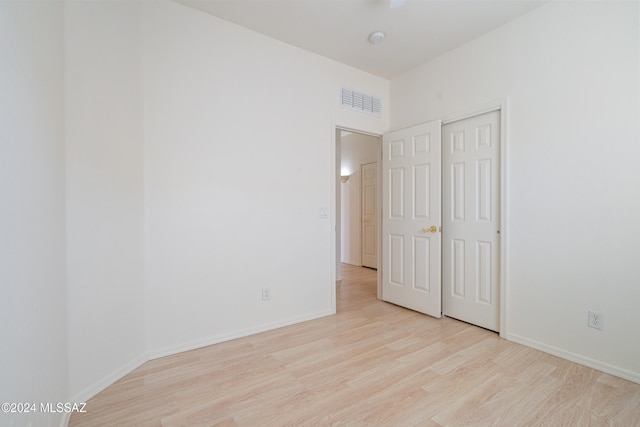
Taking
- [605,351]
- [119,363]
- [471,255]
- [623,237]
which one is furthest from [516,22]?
[119,363]

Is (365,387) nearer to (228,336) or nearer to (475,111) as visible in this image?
(228,336)

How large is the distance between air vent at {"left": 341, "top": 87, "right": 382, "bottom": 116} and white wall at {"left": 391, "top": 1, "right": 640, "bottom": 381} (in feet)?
3.78

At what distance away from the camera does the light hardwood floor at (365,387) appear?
1529 millimetres

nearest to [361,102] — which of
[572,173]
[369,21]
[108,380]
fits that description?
[369,21]

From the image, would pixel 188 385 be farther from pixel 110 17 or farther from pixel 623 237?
pixel 623 237

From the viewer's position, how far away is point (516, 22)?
2.45m

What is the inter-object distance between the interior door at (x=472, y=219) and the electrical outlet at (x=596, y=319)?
2.15 feet

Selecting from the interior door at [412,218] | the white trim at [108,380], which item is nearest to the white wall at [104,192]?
the white trim at [108,380]

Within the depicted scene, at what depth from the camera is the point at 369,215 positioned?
5.89 meters

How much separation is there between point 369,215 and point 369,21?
12.7ft

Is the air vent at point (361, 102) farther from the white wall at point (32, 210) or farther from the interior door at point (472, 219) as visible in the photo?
the white wall at point (32, 210)

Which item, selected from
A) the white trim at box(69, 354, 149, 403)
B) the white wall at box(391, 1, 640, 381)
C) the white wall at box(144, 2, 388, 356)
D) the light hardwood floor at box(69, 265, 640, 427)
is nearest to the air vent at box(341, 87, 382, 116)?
the white wall at box(144, 2, 388, 356)

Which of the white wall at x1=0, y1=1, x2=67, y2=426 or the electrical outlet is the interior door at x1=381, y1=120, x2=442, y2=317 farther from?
the white wall at x1=0, y1=1, x2=67, y2=426

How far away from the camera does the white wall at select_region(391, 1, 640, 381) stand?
6.30 feet
